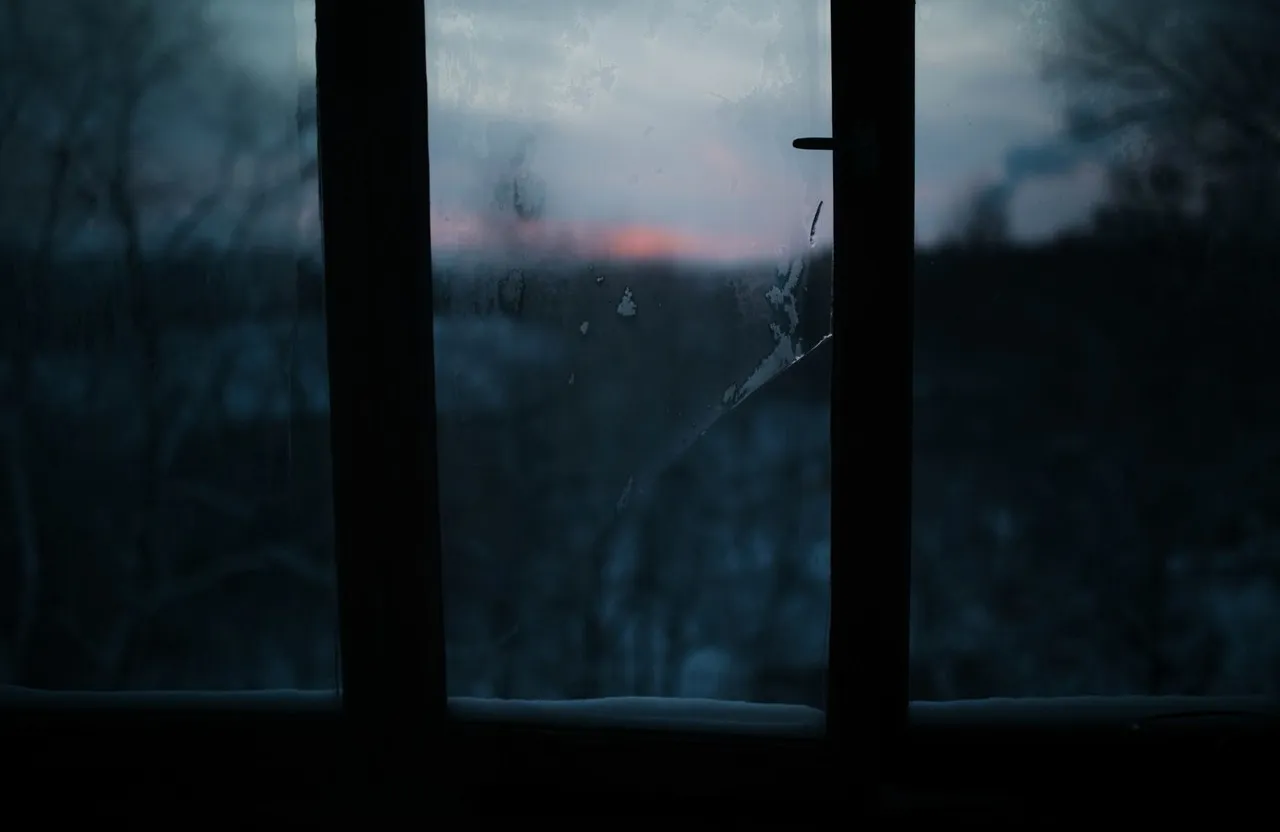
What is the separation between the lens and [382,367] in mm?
1176

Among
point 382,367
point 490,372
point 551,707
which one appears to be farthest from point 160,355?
point 551,707

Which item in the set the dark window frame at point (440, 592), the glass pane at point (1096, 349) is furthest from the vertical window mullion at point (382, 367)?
the glass pane at point (1096, 349)

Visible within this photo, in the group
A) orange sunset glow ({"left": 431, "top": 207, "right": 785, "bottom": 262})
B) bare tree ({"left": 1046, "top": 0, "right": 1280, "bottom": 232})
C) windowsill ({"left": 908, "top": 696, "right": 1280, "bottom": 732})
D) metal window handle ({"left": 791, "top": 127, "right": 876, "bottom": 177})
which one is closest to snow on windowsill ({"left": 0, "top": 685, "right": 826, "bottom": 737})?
windowsill ({"left": 908, "top": 696, "right": 1280, "bottom": 732})

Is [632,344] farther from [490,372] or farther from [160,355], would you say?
[160,355]

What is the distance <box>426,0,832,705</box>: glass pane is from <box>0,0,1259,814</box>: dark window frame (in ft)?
0.17

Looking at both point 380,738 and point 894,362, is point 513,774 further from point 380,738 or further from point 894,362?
point 894,362

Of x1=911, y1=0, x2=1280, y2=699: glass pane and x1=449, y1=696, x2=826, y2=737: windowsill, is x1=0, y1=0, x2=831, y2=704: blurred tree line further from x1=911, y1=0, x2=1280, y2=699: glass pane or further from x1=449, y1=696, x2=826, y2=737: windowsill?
x1=911, y1=0, x2=1280, y2=699: glass pane

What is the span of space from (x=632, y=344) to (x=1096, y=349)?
623mm

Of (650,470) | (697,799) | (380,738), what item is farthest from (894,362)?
(380,738)

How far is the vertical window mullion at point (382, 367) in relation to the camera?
3.76ft

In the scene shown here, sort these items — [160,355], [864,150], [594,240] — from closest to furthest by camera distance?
[864,150]
[594,240]
[160,355]

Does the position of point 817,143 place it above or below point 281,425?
above

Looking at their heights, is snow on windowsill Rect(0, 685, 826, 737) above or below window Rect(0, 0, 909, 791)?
below

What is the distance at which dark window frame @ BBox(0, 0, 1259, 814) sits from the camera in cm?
108
